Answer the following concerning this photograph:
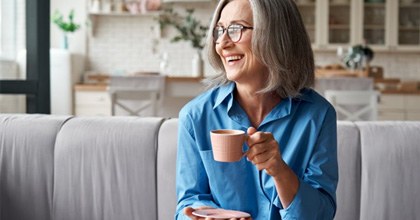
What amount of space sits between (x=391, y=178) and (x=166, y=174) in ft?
2.36

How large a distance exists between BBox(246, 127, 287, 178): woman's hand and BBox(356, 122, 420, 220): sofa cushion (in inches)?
32.3

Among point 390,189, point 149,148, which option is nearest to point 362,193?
point 390,189

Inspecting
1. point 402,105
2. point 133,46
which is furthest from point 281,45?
point 133,46

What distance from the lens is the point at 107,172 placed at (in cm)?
210

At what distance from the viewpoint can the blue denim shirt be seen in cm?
143

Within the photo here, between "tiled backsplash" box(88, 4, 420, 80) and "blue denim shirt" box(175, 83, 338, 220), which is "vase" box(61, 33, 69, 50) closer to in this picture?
"tiled backsplash" box(88, 4, 420, 80)

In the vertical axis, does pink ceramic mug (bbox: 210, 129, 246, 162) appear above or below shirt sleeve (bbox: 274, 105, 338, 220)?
above

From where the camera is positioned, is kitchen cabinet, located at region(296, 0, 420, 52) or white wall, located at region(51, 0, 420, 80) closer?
kitchen cabinet, located at region(296, 0, 420, 52)

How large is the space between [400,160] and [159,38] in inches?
237

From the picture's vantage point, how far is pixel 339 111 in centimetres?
516

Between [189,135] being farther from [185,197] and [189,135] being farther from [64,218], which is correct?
[64,218]

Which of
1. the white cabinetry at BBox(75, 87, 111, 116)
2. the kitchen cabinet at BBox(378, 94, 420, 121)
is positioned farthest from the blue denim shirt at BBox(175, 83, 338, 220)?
the white cabinetry at BBox(75, 87, 111, 116)

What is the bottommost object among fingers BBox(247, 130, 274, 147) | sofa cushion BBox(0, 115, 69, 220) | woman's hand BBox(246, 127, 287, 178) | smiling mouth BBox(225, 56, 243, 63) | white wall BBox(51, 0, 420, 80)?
sofa cushion BBox(0, 115, 69, 220)

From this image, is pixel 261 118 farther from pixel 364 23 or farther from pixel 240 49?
A: pixel 364 23
